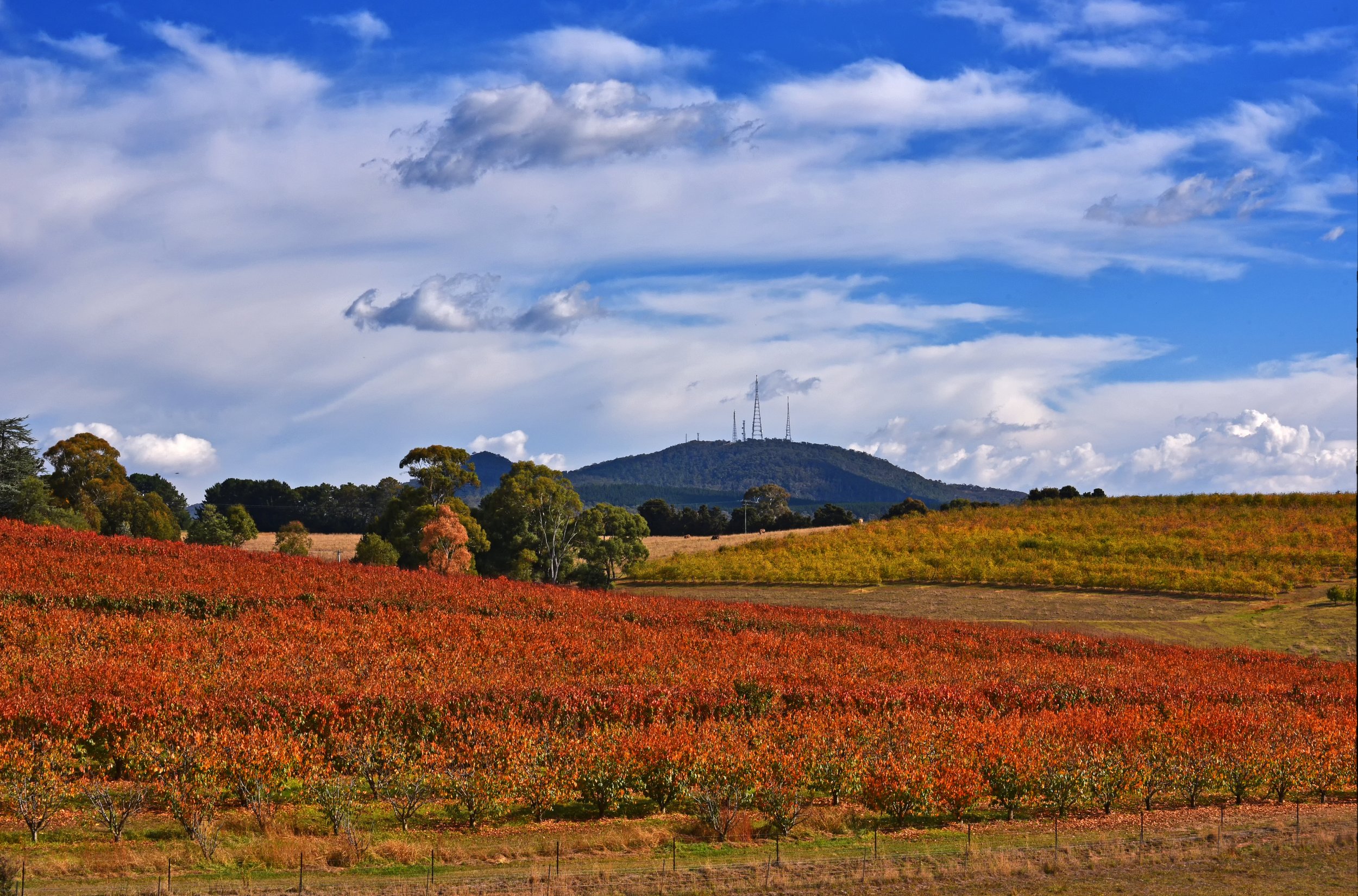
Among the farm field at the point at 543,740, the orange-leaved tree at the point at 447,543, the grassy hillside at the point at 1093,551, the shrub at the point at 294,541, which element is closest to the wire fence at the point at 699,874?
the farm field at the point at 543,740

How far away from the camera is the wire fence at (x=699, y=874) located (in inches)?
643

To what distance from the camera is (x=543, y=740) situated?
2186cm

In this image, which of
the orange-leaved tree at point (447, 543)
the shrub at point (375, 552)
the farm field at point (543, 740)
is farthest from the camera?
the shrub at point (375, 552)

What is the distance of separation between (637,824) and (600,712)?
4.99 m

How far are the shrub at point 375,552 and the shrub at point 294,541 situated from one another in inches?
418

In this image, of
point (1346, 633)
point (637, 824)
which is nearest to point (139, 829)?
point (637, 824)

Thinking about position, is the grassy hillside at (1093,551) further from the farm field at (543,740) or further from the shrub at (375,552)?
the farm field at (543,740)

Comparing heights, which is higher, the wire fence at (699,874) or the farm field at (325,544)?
the farm field at (325,544)

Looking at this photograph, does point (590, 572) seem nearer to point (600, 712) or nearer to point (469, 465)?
point (469, 465)

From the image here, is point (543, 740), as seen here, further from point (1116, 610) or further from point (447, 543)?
point (1116, 610)

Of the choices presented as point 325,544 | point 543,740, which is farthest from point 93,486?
point 543,740

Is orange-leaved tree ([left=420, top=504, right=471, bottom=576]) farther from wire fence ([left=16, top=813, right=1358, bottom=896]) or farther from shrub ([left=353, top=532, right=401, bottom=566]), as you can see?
wire fence ([left=16, top=813, right=1358, bottom=896])

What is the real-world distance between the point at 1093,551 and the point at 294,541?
50.6 m

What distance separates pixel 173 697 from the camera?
898 inches
